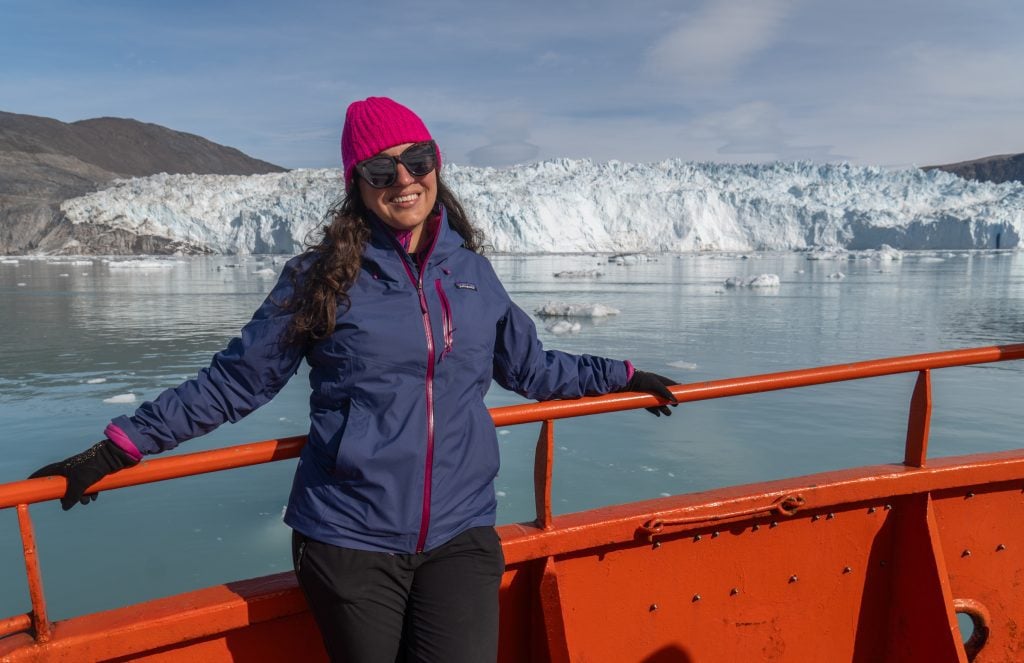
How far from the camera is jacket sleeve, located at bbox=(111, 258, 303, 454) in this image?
1.36 meters

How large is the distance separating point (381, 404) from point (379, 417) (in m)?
0.02

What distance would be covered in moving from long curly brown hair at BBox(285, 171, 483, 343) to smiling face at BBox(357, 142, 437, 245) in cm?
4

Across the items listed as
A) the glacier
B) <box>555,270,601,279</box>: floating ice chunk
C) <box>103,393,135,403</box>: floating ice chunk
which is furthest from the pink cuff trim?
the glacier

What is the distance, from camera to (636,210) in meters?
49.7

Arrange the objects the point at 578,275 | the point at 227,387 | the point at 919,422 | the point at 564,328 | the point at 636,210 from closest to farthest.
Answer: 1. the point at 227,387
2. the point at 919,422
3. the point at 564,328
4. the point at 578,275
5. the point at 636,210

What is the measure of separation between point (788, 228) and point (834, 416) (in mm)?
47034

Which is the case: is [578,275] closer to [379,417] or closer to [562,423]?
[562,423]

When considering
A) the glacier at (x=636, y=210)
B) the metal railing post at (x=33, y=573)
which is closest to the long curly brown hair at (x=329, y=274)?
the metal railing post at (x=33, y=573)

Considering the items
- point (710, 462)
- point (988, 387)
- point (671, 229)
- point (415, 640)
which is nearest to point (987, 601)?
point (415, 640)

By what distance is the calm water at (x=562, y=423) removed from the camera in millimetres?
3918

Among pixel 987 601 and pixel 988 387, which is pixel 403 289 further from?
pixel 988 387

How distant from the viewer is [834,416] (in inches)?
253

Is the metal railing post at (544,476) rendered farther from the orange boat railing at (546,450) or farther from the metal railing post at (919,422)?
the metal railing post at (919,422)

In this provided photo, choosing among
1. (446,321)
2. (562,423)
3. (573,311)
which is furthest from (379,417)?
(573,311)
